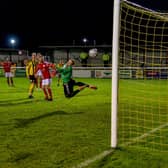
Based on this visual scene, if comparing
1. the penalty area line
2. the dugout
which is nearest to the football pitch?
the penalty area line

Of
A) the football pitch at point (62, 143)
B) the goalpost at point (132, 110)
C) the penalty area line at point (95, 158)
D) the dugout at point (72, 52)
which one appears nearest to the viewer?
the penalty area line at point (95, 158)

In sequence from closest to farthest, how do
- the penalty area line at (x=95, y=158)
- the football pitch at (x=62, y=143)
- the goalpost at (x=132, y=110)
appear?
the penalty area line at (x=95, y=158)
the football pitch at (x=62, y=143)
the goalpost at (x=132, y=110)

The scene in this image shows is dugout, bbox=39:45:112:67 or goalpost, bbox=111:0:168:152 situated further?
dugout, bbox=39:45:112:67

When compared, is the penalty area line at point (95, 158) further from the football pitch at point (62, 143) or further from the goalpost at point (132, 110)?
the goalpost at point (132, 110)

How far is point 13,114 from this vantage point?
38.1 feet

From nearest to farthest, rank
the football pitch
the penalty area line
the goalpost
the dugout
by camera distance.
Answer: the penalty area line, the football pitch, the goalpost, the dugout

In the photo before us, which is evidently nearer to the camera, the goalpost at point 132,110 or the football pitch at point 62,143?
the football pitch at point 62,143

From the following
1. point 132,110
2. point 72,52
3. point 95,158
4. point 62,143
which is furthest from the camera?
point 72,52

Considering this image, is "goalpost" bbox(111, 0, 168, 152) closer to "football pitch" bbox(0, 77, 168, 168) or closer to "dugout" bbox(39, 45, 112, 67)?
"football pitch" bbox(0, 77, 168, 168)

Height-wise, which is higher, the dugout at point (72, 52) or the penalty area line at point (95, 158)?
the dugout at point (72, 52)

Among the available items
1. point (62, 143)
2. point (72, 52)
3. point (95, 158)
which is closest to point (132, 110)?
point (62, 143)

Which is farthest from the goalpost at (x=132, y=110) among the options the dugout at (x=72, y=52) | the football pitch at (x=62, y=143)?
the dugout at (x=72, y=52)

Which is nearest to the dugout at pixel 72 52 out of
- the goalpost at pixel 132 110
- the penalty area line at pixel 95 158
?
the goalpost at pixel 132 110

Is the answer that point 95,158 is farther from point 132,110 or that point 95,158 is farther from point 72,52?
point 72,52
